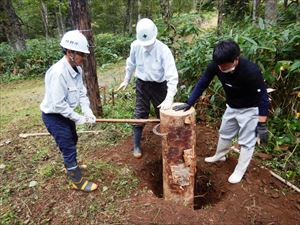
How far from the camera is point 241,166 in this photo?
10.2 feet

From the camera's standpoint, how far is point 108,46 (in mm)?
12422

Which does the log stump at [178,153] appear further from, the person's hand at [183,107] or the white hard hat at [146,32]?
the white hard hat at [146,32]

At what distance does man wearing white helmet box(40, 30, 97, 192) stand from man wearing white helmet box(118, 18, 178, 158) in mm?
684

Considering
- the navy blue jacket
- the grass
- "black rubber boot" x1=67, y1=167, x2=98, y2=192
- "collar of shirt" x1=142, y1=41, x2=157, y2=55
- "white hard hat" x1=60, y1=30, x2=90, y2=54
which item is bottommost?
the grass

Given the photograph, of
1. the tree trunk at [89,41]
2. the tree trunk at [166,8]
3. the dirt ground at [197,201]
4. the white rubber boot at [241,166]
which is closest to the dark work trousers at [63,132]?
the dirt ground at [197,201]

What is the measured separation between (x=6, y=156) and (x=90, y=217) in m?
2.04

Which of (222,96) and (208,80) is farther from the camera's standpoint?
(222,96)

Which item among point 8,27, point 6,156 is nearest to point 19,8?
point 8,27

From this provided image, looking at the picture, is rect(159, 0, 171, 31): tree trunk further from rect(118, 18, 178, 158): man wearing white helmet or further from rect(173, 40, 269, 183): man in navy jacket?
rect(173, 40, 269, 183): man in navy jacket

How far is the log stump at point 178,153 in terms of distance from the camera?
2678 mm

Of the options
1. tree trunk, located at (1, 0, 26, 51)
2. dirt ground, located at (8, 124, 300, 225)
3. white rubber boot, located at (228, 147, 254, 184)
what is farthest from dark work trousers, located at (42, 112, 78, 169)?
tree trunk, located at (1, 0, 26, 51)

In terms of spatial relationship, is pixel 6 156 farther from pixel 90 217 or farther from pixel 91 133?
pixel 90 217

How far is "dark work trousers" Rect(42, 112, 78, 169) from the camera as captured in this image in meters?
2.86

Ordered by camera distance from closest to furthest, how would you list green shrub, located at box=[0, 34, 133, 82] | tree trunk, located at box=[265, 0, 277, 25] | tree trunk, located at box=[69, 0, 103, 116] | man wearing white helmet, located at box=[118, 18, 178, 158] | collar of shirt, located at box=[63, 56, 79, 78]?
collar of shirt, located at box=[63, 56, 79, 78], man wearing white helmet, located at box=[118, 18, 178, 158], tree trunk, located at box=[69, 0, 103, 116], tree trunk, located at box=[265, 0, 277, 25], green shrub, located at box=[0, 34, 133, 82]
